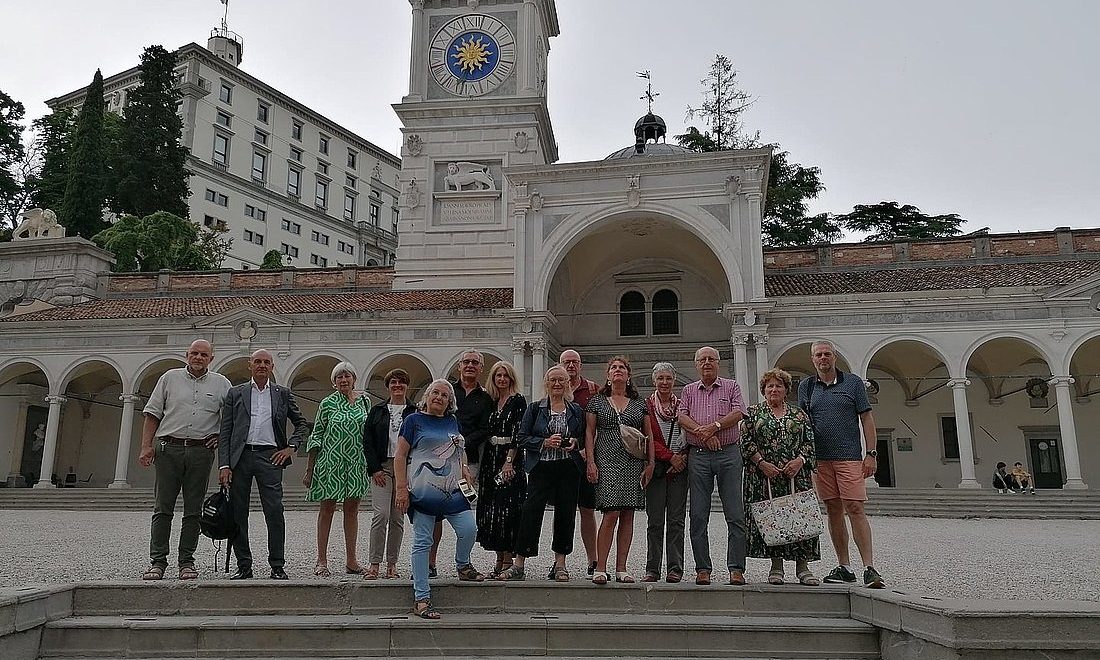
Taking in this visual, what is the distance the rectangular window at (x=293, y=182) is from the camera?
5534cm

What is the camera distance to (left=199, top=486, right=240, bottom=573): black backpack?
602 cm

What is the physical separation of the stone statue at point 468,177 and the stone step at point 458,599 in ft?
74.8

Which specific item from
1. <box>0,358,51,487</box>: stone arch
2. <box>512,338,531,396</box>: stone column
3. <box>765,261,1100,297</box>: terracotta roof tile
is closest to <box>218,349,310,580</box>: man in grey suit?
<box>512,338,531,396</box>: stone column

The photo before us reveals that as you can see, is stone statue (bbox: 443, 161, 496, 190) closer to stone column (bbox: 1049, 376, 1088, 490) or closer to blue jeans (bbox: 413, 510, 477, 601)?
stone column (bbox: 1049, 376, 1088, 490)

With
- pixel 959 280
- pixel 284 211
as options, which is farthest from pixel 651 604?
pixel 284 211

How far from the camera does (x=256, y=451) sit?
21.0 ft

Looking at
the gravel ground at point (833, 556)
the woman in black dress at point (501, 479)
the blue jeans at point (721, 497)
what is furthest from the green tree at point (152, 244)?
the blue jeans at point (721, 497)

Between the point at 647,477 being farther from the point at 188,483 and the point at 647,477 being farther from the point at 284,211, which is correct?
the point at 284,211

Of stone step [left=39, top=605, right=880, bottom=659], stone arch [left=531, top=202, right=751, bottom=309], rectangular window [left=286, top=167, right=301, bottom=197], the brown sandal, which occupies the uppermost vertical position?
rectangular window [left=286, top=167, right=301, bottom=197]

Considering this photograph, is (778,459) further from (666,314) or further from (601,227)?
(666,314)

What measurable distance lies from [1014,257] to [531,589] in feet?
78.2

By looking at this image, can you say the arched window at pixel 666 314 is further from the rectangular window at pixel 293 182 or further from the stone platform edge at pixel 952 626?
the rectangular window at pixel 293 182

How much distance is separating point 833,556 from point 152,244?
34.1m

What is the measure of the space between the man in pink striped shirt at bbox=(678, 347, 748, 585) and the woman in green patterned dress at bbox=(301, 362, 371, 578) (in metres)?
2.64
